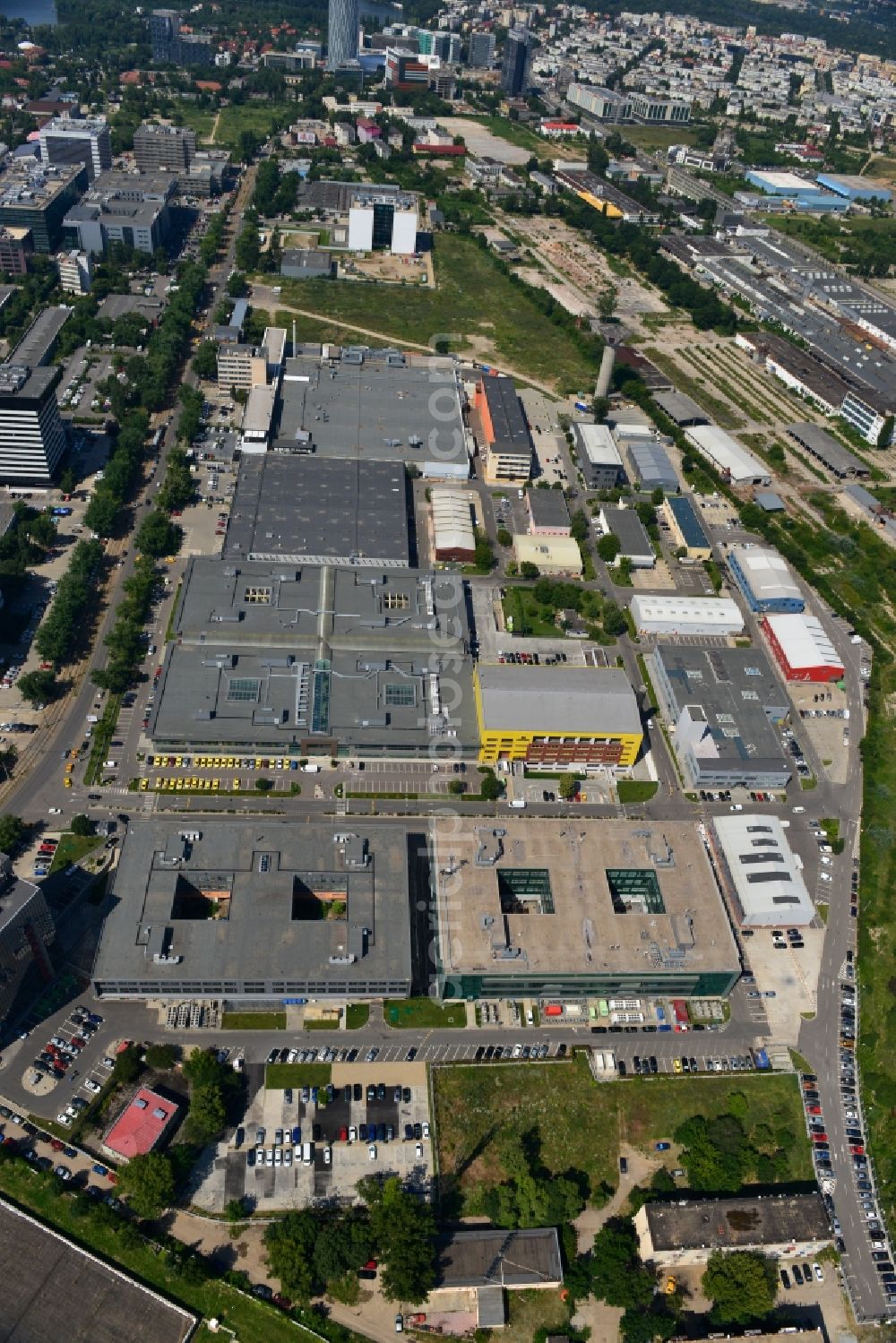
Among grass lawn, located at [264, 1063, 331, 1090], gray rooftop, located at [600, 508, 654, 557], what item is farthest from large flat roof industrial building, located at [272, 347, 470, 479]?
grass lawn, located at [264, 1063, 331, 1090]

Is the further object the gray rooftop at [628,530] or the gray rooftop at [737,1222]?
the gray rooftop at [628,530]

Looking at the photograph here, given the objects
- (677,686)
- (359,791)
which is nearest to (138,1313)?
(359,791)

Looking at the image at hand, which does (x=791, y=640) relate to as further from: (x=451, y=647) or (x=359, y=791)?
(x=359, y=791)

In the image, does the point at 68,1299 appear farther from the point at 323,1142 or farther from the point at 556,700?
the point at 556,700

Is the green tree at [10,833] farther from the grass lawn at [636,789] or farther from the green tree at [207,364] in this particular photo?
the green tree at [207,364]

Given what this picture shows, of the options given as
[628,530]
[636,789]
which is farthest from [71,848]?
A: [628,530]

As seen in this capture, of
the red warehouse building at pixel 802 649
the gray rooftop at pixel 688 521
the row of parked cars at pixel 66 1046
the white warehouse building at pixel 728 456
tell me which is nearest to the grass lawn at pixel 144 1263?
the row of parked cars at pixel 66 1046
